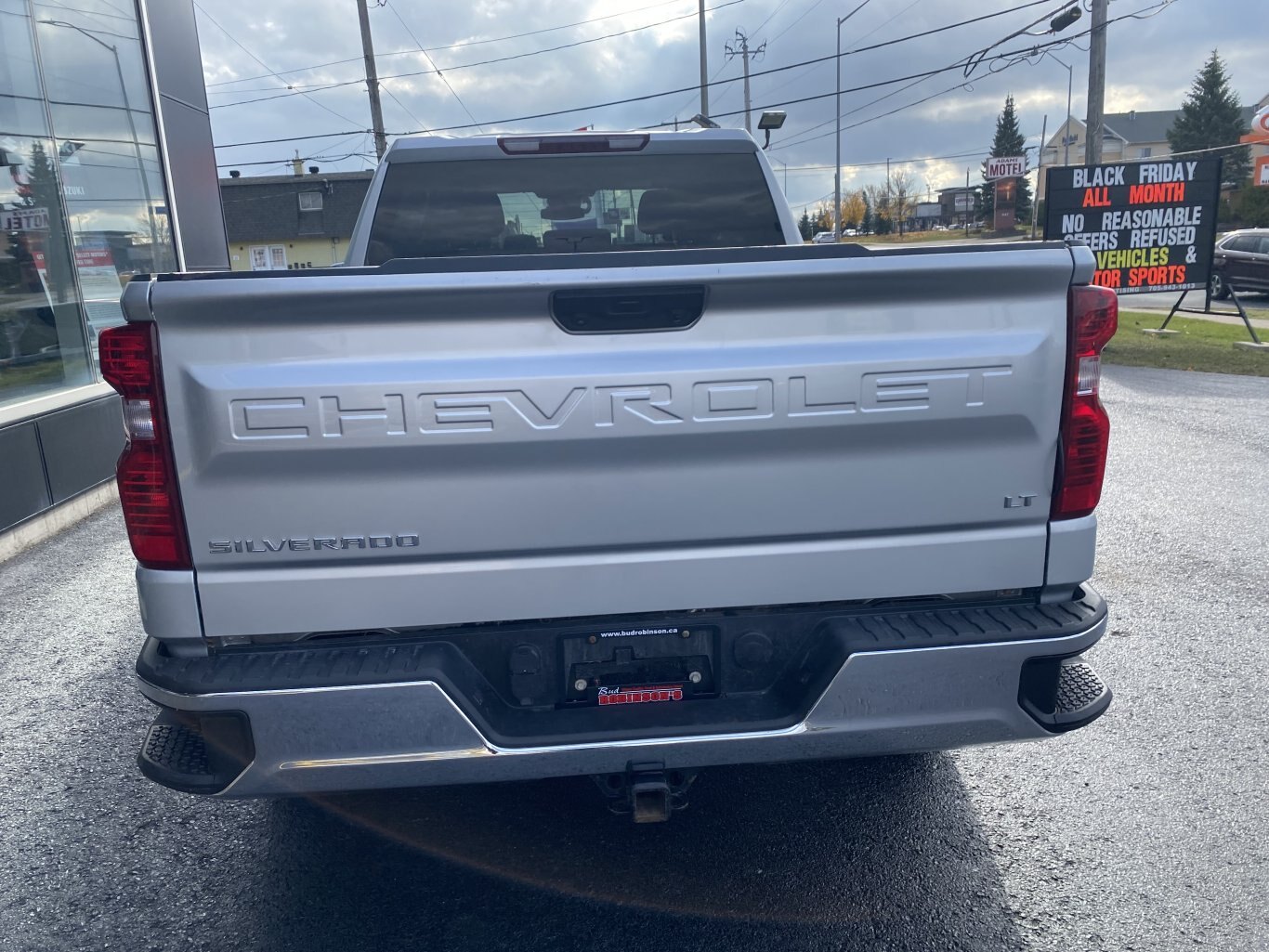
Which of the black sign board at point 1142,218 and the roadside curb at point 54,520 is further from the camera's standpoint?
the black sign board at point 1142,218

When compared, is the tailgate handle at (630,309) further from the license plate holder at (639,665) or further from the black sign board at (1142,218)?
the black sign board at (1142,218)

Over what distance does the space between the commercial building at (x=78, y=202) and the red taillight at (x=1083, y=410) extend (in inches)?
262

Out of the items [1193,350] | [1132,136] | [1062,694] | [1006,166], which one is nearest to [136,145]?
[1062,694]

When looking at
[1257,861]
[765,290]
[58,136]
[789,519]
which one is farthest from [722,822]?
[58,136]

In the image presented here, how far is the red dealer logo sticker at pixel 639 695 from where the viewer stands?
2588 mm

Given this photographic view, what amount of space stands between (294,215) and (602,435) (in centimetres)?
5569

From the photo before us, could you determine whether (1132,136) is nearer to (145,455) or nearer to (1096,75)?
(1096,75)

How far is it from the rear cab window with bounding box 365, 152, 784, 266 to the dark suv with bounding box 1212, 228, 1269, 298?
23813 millimetres

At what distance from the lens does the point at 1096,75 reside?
1866cm

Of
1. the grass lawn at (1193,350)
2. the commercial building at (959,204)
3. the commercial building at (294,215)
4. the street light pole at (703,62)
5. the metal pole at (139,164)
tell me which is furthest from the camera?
the commercial building at (959,204)

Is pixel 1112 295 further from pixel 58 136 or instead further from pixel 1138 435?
pixel 58 136

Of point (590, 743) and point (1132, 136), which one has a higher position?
point (1132, 136)

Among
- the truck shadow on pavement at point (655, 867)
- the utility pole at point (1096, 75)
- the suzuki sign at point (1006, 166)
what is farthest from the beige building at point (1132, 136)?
the truck shadow on pavement at point (655, 867)

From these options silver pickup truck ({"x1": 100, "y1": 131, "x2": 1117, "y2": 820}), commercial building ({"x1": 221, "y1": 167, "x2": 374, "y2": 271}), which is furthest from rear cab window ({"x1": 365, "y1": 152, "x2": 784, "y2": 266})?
commercial building ({"x1": 221, "y1": 167, "x2": 374, "y2": 271})
